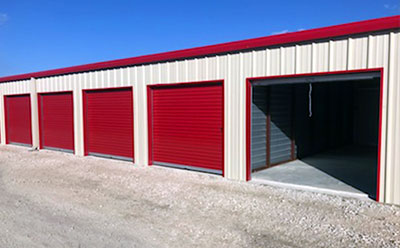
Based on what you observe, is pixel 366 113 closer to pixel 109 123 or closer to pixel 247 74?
pixel 247 74

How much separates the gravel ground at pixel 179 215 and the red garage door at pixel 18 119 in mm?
7027

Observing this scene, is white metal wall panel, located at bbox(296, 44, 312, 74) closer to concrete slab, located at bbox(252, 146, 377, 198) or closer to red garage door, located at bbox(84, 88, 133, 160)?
concrete slab, located at bbox(252, 146, 377, 198)

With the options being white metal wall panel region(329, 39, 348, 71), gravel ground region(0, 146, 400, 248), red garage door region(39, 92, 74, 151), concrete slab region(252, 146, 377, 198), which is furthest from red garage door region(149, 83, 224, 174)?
red garage door region(39, 92, 74, 151)

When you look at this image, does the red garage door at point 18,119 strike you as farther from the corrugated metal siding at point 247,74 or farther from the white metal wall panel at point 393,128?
the white metal wall panel at point 393,128

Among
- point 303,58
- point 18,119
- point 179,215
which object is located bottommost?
point 179,215

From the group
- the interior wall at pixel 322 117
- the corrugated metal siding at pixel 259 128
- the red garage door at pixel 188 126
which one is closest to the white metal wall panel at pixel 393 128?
the corrugated metal siding at pixel 259 128

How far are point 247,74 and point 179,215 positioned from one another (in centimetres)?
382

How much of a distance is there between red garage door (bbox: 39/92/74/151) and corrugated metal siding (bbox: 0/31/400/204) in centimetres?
56

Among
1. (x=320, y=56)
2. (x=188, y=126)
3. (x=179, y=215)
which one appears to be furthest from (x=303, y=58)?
(x=179, y=215)

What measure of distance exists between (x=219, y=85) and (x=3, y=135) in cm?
1338

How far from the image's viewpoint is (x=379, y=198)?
19.7 ft

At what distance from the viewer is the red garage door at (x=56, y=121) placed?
1277 centimetres

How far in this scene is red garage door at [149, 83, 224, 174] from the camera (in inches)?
336

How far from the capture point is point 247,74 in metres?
7.71
